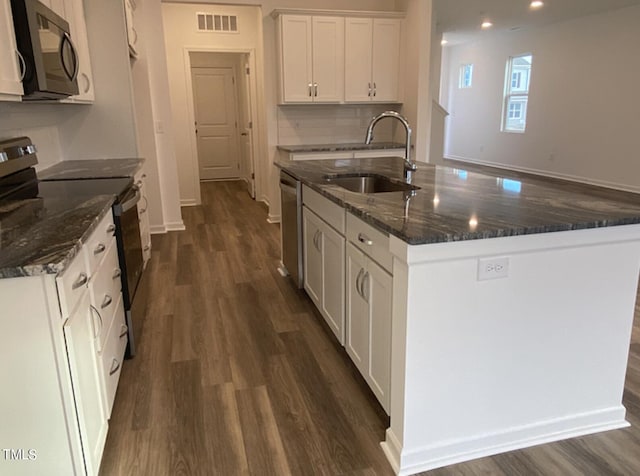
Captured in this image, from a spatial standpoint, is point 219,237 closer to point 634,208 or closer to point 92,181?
point 92,181

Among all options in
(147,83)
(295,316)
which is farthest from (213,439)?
(147,83)

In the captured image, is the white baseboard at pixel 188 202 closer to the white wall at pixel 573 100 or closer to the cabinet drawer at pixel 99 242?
the cabinet drawer at pixel 99 242

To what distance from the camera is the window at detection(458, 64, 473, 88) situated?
35.8 feet

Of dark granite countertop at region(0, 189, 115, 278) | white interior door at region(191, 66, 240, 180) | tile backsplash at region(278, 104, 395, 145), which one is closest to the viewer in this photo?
dark granite countertop at region(0, 189, 115, 278)

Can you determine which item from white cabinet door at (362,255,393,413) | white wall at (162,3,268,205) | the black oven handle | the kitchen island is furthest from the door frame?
the kitchen island

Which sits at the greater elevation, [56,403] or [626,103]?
[626,103]

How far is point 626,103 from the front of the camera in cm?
718

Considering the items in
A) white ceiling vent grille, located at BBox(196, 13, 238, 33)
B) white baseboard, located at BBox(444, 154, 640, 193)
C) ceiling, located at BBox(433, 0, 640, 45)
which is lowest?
white baseboard, located at BBox(444, 154, 640, 193)

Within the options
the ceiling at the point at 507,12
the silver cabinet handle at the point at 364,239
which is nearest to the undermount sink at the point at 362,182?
the silver cabinet handle at the point at 364,239

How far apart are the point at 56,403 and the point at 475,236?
1.43 m

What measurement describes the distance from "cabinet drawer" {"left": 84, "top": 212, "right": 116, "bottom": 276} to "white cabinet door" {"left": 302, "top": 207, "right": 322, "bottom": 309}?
1158 millimetres

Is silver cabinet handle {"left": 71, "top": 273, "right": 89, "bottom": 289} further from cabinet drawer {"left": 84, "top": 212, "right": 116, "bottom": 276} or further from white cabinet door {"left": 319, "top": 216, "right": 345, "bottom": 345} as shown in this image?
white cabinet door {"left": 319, "top": 216, "right": 345, "bottom": 345}

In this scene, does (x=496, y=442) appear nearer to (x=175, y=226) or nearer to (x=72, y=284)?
(x=72, y=284)

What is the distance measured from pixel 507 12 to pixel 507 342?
700cm
